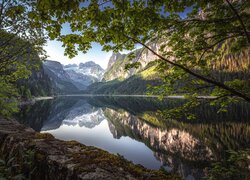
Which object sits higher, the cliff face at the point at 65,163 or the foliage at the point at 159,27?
the foliage at the point at 159,27

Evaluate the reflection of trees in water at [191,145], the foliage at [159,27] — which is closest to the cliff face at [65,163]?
the foliage at [159,27]

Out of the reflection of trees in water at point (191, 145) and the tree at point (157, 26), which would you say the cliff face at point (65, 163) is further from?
the reflection of trees in water at point (191, 145)

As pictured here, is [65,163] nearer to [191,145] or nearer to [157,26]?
[157,26]

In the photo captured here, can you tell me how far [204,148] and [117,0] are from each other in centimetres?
2561

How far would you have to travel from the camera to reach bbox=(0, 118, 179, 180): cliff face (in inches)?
190

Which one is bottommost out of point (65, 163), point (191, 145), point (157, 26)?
point (191, 145)

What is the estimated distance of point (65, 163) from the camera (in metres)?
5.26

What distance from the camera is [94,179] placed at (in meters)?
4.33

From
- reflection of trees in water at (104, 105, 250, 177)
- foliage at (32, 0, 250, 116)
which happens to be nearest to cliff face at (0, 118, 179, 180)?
foliage at (32, 0, 250, 116)

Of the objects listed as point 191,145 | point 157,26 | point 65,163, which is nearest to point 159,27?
point 157,26

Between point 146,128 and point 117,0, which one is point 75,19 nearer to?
point 117,0

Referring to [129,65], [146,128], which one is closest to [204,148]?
[146,128]

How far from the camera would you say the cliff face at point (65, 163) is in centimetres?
482

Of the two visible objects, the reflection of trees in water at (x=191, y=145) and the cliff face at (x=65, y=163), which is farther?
the reflection of trees in water at (x=191, y=145)
